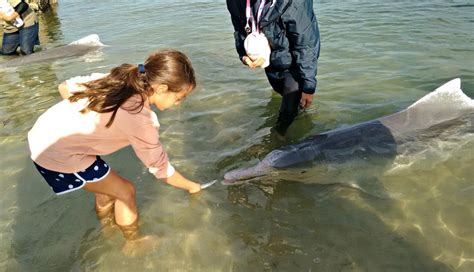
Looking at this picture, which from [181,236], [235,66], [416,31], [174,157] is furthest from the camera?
[416,31]

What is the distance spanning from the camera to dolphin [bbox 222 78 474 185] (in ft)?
14.5

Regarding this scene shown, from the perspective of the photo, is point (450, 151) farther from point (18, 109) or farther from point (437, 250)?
point (18, 109)

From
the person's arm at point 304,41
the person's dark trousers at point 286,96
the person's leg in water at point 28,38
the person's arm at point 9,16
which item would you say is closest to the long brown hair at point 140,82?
the person's arm at point 304,41

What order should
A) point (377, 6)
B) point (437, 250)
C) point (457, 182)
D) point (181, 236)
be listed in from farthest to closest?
1. point (377, 6)
2. point (457, 182)
3. point (181, 236)
4. point (437, 250)

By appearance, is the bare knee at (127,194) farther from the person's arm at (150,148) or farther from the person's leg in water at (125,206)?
the person's arm at (150,148)

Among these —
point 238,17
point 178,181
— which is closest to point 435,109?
point 238,17

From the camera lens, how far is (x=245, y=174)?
4371 millimetres

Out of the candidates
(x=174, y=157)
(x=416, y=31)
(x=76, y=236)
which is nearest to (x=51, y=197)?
(x=76, y=236)

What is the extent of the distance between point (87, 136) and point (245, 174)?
6.10 feet

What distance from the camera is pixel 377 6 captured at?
11680 mm

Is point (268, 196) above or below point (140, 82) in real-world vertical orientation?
below

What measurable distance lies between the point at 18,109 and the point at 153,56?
5.09 m

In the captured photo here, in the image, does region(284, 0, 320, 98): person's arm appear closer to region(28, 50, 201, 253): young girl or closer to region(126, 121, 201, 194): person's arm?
region(28, 50, 201, 253): young girl

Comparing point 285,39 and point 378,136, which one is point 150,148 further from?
point 378,136
